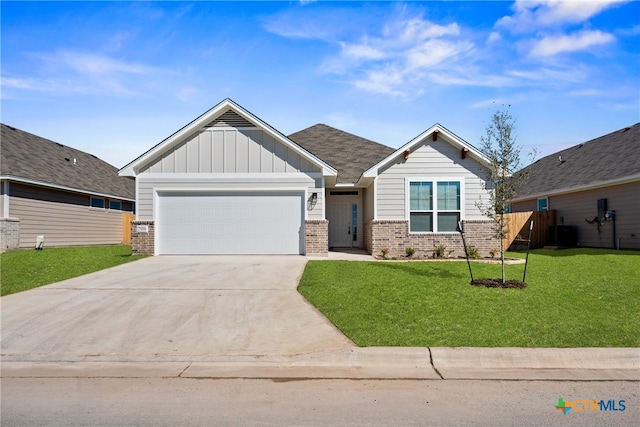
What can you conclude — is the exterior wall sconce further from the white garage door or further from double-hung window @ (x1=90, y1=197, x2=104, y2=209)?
double-hung window @ (x1=90, y1=197, x2=104, y2=209)

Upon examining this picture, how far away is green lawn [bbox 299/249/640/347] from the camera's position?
22.3 ft

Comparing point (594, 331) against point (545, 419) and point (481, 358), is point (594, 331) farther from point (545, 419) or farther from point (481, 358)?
point (545, 419)

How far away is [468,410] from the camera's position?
4621 millimetres

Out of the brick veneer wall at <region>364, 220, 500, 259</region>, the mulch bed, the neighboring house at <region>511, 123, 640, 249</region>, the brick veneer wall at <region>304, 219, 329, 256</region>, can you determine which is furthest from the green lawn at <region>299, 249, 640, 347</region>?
the neighboring house at <region>511, 123, 640, 249</region>

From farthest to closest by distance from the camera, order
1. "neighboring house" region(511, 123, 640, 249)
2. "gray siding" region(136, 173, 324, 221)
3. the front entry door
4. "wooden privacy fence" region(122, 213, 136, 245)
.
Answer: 1. "wooden privacy fence" region(122, 213, 136, 245)
2. the front entry door
3. "neighboring house" region(511, 123, 640, 249)
4. "gray siding" region(136, 173, 324, 221)

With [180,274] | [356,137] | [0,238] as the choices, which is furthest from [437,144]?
[0,238]

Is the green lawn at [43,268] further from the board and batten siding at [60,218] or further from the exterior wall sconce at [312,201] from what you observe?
the exterior wall sconce at [312,201]

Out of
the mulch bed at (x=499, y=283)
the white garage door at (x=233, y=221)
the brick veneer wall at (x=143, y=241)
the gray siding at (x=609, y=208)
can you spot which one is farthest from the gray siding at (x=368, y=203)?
the gray siding at (x=609, y=208)

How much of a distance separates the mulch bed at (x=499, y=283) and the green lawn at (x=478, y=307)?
7.7 inches

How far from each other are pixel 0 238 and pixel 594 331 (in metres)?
20.9

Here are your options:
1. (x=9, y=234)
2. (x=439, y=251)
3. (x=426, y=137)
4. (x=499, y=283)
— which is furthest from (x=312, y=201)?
(x=9, y=234)

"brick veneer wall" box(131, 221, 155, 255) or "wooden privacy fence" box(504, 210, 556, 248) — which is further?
"wooden privacy fence" box(504, 210, 556, 248)

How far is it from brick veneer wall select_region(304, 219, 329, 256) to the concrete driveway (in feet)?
15.0

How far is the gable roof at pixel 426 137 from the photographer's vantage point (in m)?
16.6
